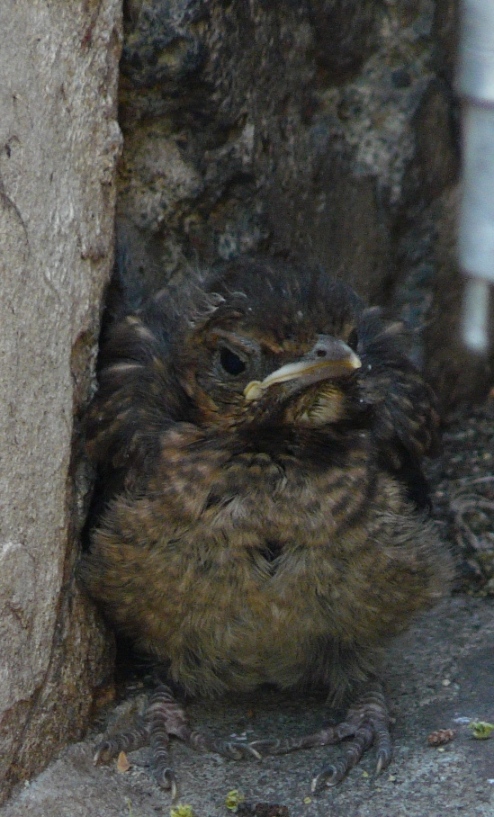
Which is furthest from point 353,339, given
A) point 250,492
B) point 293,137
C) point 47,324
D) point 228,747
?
point 228,747

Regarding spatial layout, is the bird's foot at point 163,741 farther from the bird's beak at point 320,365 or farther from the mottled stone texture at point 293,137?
the mottled stone texture at point 293,137

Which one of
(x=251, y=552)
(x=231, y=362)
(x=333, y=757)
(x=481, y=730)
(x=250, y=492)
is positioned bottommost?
(x=333, y=757)

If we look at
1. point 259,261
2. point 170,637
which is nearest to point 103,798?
point 170,637

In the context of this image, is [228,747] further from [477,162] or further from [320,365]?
[477,162]

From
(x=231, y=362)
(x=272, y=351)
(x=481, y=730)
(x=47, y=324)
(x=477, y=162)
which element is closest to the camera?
(x=47, y=324)

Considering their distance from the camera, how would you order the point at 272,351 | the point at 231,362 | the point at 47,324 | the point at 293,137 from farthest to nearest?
the point at 293,137 < the point at 231,362 < the point at 272,351 < the point at 47,324

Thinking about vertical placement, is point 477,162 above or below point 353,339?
above

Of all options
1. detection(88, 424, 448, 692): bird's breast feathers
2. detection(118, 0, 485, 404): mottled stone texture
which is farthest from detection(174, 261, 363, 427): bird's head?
detection(118, 0, 485, 404): mottled stone texture

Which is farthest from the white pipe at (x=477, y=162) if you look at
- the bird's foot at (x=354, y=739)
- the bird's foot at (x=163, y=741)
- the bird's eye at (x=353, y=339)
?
the bird's foot at (x=163, y=741)

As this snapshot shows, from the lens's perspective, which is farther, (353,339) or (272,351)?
(353,339)
